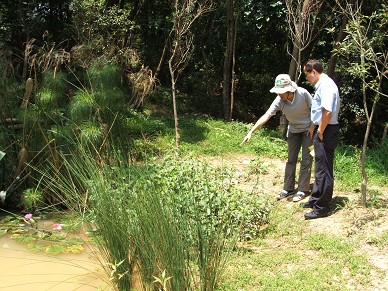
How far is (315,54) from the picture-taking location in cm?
1116

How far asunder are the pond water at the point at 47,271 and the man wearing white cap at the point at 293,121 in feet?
6.83

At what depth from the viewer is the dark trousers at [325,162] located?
504 cm

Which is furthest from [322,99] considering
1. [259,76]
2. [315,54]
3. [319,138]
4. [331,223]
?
[259,76]

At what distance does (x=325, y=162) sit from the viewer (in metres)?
5.05

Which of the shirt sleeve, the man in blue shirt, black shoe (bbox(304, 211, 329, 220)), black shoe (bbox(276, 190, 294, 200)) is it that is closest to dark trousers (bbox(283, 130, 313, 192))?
black shoe (bbox(276, 190, 294, 200))

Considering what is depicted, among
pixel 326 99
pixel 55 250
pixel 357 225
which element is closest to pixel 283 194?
pixel 357 225

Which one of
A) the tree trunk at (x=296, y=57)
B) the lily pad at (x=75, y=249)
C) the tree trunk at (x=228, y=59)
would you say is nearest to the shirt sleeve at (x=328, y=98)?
the lily pad at (x=75, y=249)

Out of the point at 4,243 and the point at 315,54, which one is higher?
the point at 315,54

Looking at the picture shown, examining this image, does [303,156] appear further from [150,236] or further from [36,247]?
[36,247]

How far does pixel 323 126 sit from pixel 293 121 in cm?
75

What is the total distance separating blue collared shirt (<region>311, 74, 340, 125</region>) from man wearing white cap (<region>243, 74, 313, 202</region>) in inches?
15.7

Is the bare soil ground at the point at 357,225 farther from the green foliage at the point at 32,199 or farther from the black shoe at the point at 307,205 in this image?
the green foliage at the point at 32,199

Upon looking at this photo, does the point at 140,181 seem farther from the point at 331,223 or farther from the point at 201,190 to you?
the point at 331,223

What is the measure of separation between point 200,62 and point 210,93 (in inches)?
51.3
